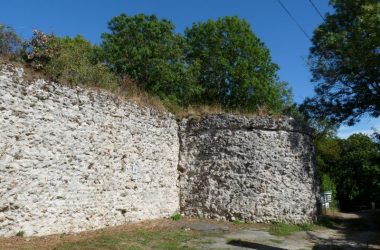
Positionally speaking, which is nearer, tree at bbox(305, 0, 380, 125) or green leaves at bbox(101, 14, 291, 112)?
tree at bbox(305, 0, 380, 125)

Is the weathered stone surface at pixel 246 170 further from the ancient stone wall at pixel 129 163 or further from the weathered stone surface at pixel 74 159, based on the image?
the weathered stone surface at pixel 74 159

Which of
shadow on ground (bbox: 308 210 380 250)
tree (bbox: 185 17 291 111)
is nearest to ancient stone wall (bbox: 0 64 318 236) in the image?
shadow on ground (bbox: 308 210 380 250)

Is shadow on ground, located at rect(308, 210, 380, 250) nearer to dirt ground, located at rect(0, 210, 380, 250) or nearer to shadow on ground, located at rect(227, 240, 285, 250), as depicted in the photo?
dirt ground, located at rect(0, 210, 380, 250)

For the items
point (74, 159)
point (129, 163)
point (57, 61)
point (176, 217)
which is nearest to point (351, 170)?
point (176, 217)

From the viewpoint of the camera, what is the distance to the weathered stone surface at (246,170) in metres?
13.1

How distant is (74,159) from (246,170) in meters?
6.01

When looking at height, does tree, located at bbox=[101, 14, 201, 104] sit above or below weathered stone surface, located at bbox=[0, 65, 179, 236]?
above

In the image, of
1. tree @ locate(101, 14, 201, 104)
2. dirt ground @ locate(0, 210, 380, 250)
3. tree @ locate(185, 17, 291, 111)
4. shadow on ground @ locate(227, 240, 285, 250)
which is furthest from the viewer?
tree @ locate(185, 17, 291, 111)

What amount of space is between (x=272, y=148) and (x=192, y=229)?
13.3 feet

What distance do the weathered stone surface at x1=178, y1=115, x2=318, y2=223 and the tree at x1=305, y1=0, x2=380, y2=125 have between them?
3121mm

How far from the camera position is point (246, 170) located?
1327cm

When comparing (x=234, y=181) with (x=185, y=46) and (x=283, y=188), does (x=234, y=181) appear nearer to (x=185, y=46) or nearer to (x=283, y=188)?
(x=283, y=188)

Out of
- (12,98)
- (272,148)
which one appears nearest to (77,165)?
(12,98)

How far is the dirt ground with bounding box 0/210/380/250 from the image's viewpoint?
823 cm
